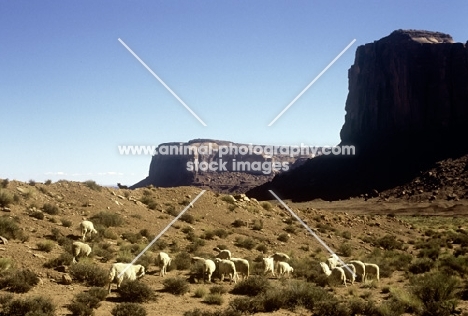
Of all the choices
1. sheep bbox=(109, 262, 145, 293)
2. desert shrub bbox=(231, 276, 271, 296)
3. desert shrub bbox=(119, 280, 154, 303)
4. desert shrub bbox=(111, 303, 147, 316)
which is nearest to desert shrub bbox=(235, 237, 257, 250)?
desert shrub bbox=(231, 276, 271, 296)

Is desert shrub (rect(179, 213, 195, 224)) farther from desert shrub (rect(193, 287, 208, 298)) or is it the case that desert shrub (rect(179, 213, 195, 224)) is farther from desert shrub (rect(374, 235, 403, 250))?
desert shrub (rect(193, 287, 208, 298))

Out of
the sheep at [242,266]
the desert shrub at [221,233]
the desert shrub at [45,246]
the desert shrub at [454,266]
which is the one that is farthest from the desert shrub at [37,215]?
the desert shrub at [454,266]

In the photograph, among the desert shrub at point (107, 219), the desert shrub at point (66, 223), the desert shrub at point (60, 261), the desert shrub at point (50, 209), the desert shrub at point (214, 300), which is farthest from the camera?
the desert shrub at point (107, 219)

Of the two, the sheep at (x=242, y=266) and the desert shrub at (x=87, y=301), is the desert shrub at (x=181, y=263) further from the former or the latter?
the desert shrub at (x=87, y=301)

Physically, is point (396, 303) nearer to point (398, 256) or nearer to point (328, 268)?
point (328, 268)

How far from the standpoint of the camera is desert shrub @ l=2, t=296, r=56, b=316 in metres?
8.93

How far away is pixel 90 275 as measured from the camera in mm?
12188

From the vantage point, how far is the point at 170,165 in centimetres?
16938

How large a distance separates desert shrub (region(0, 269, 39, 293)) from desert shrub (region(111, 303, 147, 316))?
2.84 meters

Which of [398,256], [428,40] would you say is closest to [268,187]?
[428,40]

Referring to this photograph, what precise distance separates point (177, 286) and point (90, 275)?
2586 millimetres

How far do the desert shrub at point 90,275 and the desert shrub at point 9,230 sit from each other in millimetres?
4462

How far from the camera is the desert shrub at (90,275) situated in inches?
473

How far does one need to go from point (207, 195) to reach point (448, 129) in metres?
78.1
